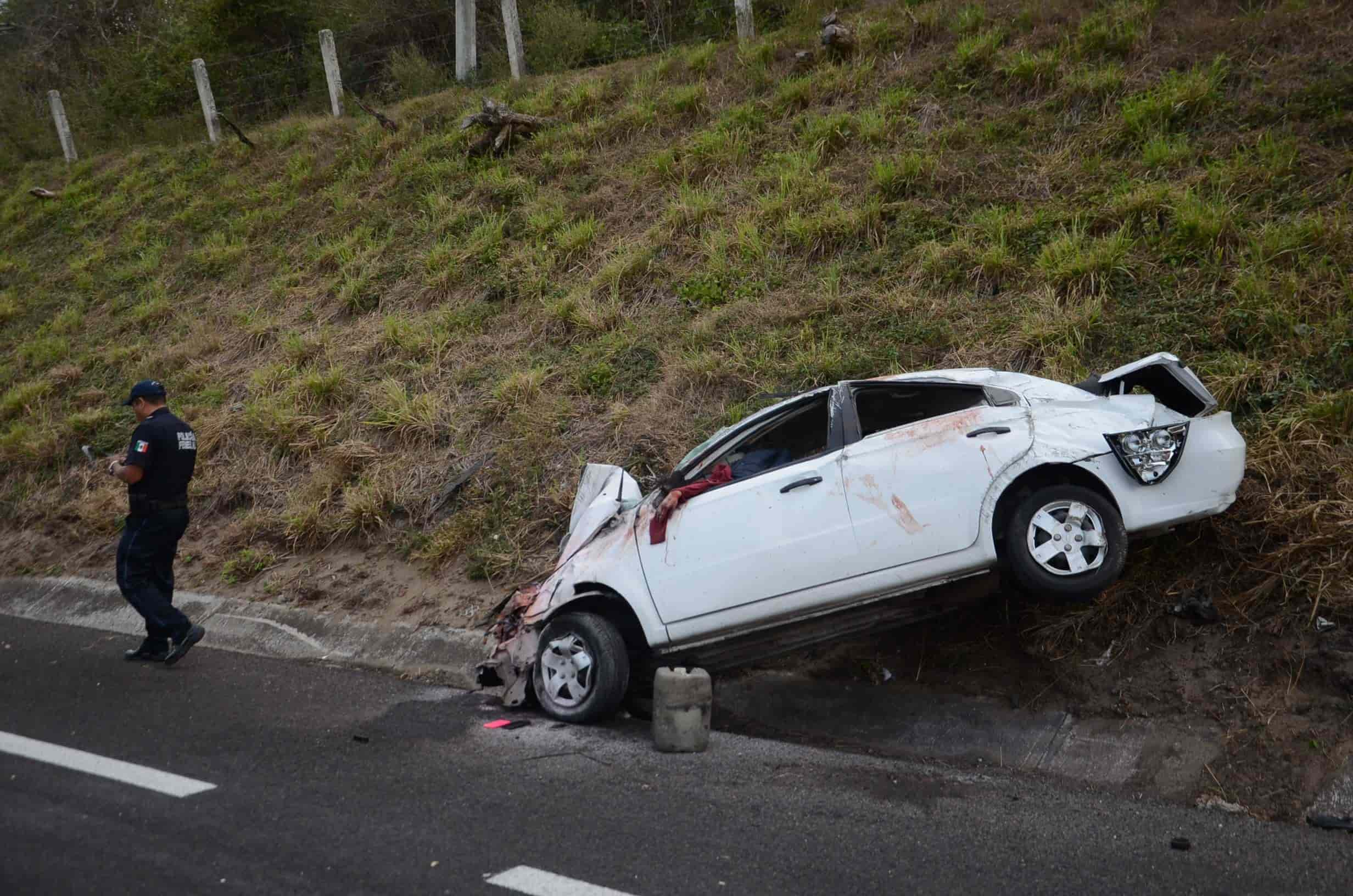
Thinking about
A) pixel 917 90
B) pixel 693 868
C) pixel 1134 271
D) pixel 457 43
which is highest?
pixel 457 43

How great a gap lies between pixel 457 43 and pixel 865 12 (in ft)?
24.6

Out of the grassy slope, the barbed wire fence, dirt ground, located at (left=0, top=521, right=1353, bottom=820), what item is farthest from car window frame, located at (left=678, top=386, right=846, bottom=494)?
the barbed wire fence

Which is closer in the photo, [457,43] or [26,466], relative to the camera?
[26,466]

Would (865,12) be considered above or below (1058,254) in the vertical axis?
above

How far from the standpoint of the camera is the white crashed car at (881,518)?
503 centimetres

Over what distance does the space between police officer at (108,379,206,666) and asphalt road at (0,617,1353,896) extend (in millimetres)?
1249

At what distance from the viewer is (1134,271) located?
8.24m

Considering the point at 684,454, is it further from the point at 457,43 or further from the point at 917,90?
the point at 457,43

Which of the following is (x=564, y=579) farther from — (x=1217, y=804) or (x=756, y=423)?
(x=1217, y=804)

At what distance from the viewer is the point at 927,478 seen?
16.9 feet

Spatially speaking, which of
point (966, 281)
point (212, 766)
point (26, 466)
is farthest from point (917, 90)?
point (26, 466)

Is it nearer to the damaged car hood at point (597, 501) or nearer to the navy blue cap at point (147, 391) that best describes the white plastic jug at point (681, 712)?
the damaged car hood at point (597, 501)

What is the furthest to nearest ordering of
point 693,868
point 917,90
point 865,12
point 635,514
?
point 865,12, point 917,90, point 635,514, point 693,868

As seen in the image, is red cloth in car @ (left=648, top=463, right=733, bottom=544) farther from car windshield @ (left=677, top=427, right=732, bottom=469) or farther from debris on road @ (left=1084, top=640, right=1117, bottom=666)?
debris on road @ (left=1084, top=640, right=1117, bottom=666)
